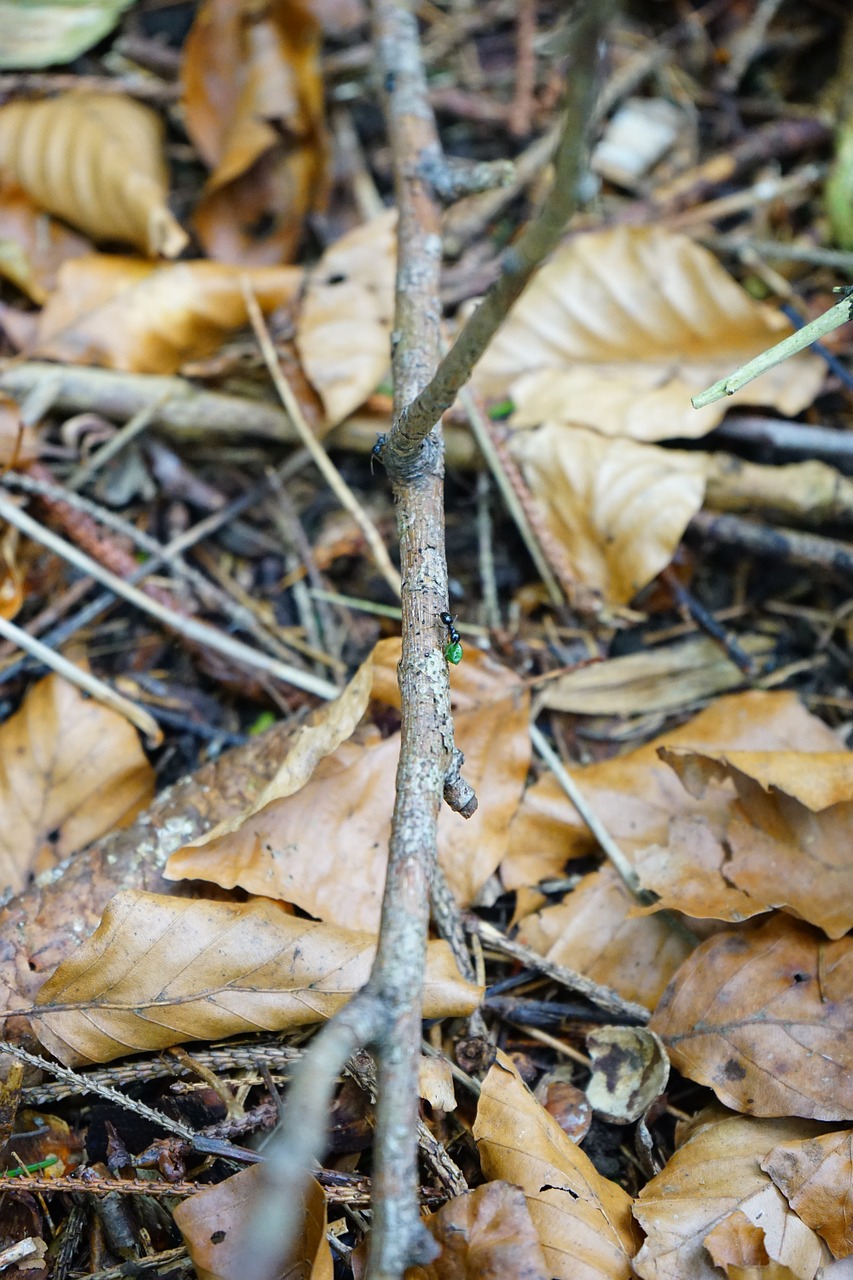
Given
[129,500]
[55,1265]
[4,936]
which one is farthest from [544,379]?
[55,1265]

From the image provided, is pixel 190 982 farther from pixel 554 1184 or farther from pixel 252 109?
pixel 252 109

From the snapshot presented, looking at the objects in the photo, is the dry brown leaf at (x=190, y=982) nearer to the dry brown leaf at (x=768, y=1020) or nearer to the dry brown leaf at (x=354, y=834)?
the dry brown leaf at (x=354, y=834)

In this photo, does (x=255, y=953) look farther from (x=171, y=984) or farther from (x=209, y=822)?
(x=209, y=822)

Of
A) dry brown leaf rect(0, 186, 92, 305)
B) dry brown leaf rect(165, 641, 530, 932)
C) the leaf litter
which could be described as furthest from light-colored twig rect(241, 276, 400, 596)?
dry brown leaf rect(0, 186, 92, 305)

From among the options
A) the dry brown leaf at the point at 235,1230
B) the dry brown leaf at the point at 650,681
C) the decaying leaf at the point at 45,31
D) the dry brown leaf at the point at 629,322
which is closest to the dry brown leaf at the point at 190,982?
the dry brown leaf at the point at 235,1230

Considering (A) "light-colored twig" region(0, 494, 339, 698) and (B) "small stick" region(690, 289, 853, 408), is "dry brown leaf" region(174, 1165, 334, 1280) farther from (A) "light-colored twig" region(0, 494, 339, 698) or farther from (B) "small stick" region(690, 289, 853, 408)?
(B) "small stick" region(690, 289, 853, 408)

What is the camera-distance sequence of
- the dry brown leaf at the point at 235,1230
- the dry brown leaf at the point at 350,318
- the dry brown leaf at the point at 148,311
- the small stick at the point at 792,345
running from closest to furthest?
the small stick at the point at 792,345 < the dry brown leaf at the point at 235,1230 < the dry brown leaf at the point at 350,318 < the dry brown leaf at the point at 148,311
